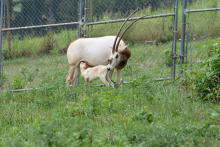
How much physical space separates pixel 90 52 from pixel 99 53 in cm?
18

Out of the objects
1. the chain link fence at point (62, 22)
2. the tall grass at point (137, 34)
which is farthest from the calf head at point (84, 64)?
the tall grass at point (137, 34)

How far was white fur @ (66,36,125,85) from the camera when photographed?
1214 cm

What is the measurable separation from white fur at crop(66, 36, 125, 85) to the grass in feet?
1.80

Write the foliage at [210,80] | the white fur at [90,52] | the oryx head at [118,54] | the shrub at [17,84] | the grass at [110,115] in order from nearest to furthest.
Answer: the grass at [110,115]
the foliage at [210,80]
the oryx head at [118,54]
the white fur at [90,52]
the shrub at [17,84]

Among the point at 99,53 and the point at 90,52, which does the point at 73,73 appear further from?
the point at 99,53

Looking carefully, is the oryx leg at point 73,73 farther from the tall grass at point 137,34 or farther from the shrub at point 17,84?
the tall grass at point 137,34

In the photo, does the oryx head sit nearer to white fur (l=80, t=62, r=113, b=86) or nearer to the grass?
white fur (l=80, t=62, r=113, b=86)

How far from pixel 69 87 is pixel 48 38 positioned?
6257mm

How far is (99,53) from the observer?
1219 centimetres

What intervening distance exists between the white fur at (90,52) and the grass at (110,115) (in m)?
0.55

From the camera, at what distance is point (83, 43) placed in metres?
12.2

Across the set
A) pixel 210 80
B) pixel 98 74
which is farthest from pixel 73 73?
pixel 210 80

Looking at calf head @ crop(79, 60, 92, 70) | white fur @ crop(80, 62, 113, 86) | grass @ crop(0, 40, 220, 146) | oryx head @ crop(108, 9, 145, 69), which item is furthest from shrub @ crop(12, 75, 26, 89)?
oryx head @ crop(108, 9, 145, 69)

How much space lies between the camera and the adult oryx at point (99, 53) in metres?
11.9
